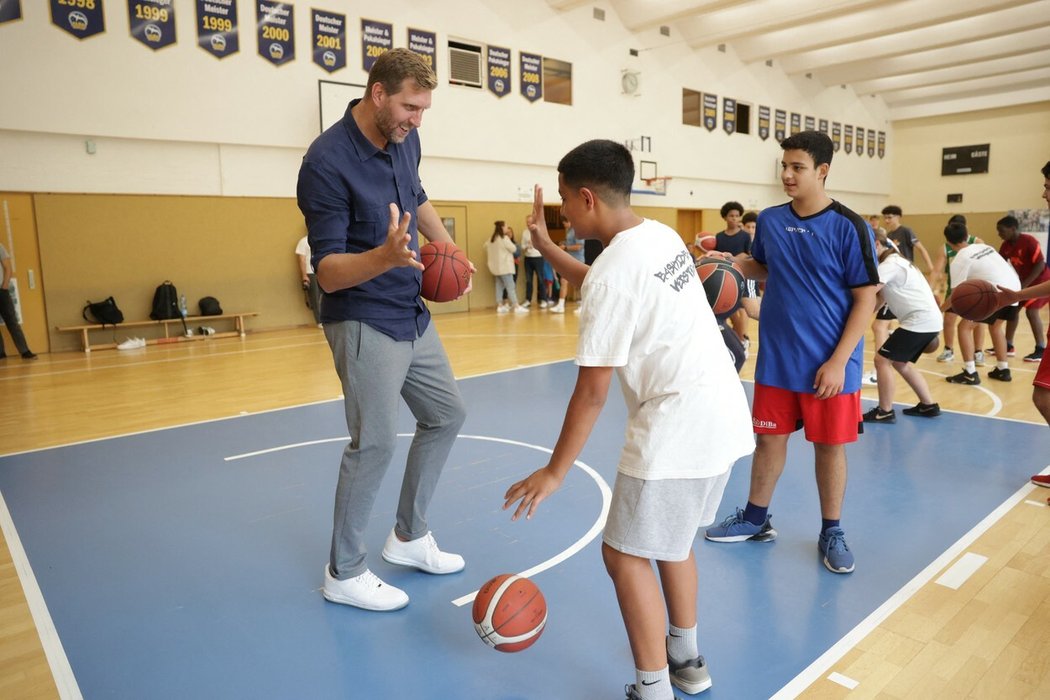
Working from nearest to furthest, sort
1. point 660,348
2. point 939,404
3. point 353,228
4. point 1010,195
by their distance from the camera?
1. point 660,348
2. point 353,228
3. point 939,404
4. point 1010,195

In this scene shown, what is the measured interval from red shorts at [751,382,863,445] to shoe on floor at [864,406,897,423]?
2.82 m

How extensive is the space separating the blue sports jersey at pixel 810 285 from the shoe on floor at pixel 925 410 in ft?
10.6

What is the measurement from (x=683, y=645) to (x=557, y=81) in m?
15.2

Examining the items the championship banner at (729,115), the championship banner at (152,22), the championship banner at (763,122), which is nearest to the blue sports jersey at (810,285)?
the championship banner at (152,22)

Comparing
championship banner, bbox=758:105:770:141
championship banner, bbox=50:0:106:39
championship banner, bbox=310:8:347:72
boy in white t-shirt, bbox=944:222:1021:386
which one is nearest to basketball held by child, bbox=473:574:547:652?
boy in white t-shirt, bbox=944:222:1021:386

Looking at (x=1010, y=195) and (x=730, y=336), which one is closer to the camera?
(x=730, y=336)

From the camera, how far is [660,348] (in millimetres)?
2068

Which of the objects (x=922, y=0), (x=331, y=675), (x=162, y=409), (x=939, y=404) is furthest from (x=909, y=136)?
(x=331, y=675)

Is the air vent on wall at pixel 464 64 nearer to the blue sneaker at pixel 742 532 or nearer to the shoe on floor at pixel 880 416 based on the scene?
the shoe on floor at pixel 880 416

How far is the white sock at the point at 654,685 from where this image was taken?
2.15m

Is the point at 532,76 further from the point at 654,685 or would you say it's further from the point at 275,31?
the point at 654,685

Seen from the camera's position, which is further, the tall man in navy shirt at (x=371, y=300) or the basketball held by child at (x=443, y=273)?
the basketball held by child at (x=443, y=273)

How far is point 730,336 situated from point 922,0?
601 inches

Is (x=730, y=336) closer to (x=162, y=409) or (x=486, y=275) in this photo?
(x=162, y=409)
